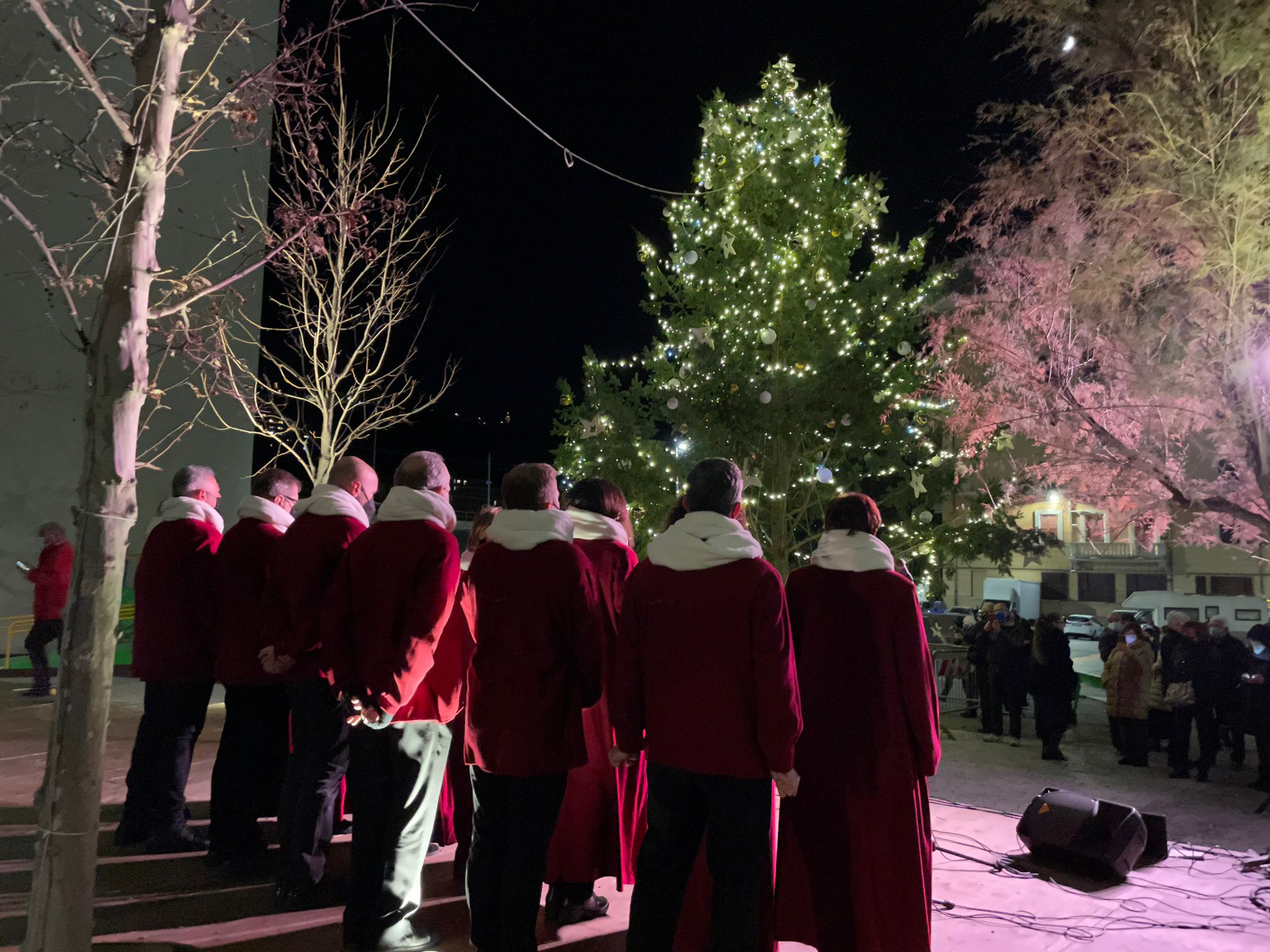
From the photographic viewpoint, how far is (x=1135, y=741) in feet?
31.6

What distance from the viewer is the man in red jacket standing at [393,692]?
3506 mm

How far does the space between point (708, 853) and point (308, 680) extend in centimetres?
219

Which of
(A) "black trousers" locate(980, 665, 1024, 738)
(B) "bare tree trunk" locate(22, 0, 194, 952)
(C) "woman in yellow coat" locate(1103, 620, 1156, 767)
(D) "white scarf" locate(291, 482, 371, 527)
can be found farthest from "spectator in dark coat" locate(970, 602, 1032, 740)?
(B) "bare tree trunk" locate(22, 0, 194, 952)

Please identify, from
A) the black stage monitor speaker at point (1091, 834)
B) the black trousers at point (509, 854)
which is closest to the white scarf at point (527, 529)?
the black trousers at point (509, 854)

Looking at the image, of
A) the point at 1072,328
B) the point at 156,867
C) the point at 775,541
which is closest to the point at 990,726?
the point at 775,541

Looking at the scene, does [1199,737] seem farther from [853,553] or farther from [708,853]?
[708,853]

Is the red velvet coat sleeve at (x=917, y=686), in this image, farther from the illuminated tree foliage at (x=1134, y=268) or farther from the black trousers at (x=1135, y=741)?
the black trousers at (x=1135, y=741)

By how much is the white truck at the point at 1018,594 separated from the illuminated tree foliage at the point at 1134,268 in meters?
16.1

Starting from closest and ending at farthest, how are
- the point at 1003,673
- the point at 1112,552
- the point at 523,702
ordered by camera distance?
the point at 523,702 → the point at 1003,673 → the point at 1112,552

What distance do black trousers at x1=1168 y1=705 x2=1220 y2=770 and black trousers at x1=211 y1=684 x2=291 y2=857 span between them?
30.0ft

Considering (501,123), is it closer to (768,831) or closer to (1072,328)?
(1072,328)

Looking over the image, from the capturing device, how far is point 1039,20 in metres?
8.07

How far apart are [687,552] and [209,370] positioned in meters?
10.1

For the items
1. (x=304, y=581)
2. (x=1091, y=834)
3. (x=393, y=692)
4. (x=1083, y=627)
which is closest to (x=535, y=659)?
(x=393, y=692)
